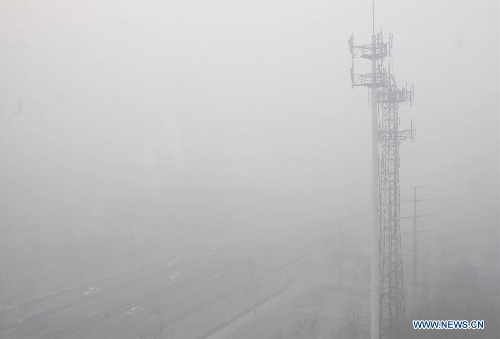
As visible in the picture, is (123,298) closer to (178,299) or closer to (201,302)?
(178,299)

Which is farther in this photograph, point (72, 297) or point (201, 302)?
point (72, 297)

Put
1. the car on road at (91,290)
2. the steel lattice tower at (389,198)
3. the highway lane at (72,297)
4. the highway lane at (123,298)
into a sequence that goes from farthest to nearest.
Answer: the car on road at (91,290), the highway lane at (72,297), the highway lane at (123,298), the steel lattice tower at (389,198)

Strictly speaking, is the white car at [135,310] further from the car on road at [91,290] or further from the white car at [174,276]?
the white car at [174,276]

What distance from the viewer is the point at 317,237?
49.2 feet

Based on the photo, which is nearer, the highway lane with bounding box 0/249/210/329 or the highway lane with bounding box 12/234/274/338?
the highway lane with bounding box 12/234/274/338

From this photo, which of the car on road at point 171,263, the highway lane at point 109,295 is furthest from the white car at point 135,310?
the car on road at point 171,263

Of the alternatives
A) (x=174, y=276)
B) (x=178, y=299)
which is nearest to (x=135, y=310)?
(x=178, y=299)

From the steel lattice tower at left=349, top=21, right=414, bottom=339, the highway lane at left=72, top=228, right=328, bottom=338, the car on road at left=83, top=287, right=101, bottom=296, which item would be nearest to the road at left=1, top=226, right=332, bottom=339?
the highway lane at left=72, top=228, right=328, bottom=338

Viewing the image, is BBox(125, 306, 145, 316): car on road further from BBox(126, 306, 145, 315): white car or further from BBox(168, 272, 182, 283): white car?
BBox(168, 272, 182, 283): white car

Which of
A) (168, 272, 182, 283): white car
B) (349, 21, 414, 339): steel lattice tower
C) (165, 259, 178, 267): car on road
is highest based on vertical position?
(349, 21, 414, 339): steel lattice tower

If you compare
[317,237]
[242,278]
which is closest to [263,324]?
[242,278]

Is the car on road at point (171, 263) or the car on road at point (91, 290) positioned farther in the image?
the car on road at point (171, 263)

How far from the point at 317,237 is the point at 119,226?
6.33 m

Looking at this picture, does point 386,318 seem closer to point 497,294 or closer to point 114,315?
point 497,294
